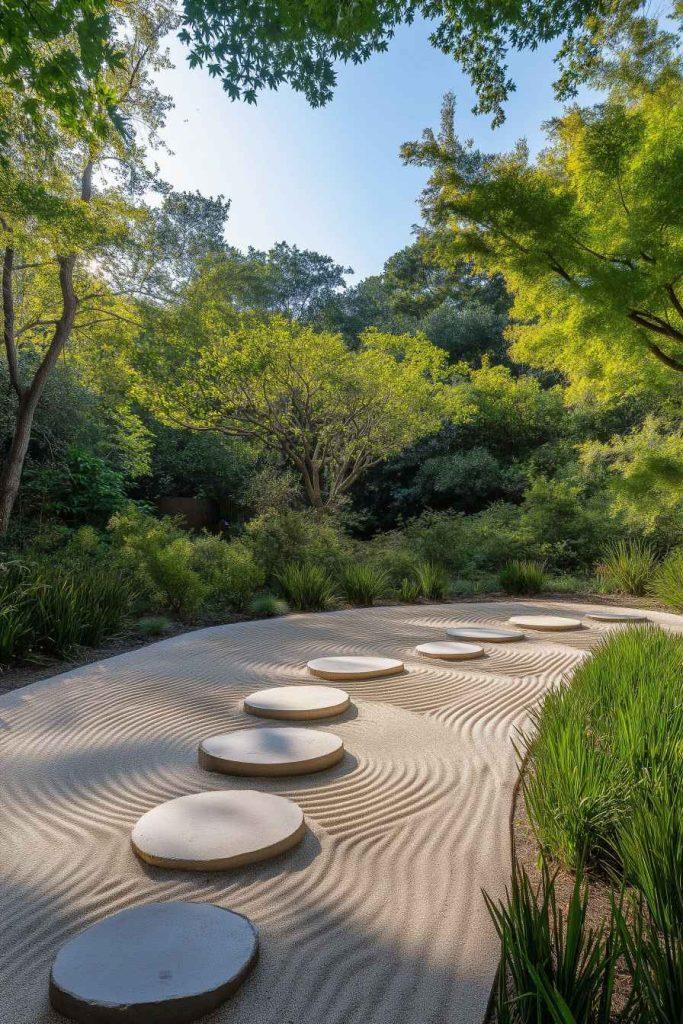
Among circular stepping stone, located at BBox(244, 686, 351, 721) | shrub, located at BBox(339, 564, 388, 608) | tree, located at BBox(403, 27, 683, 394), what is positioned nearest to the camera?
circular stepping stone, located at BBox(244, 686, 351, 721)

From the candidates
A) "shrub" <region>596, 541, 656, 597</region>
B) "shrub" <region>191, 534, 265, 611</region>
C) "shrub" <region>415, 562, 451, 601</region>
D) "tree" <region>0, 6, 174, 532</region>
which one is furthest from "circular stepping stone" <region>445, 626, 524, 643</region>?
"tree" <region>0, 6, 174, 532</region>

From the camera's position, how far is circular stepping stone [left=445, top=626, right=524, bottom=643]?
498cm

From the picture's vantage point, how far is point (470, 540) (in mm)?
9805

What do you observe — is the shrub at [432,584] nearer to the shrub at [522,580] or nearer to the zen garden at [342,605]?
the zen garden at [342,605]

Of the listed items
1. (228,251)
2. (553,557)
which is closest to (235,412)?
(553,557)

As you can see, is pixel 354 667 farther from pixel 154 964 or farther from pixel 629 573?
pixel 629 573

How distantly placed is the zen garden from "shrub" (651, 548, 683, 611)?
74mm

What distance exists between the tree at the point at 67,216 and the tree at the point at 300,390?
1.39m

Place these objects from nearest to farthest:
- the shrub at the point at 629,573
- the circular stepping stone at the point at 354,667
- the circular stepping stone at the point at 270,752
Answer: the circular stepping stone at the point at 270,752, the circular stepping stone at the point at 354,667, the shrub at the point at 629,573

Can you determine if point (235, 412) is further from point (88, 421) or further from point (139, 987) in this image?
point (139, 987)

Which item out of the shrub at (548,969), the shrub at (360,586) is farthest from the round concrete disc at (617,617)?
the shrub at (548,969)

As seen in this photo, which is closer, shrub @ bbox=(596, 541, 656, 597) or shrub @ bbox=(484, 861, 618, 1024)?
shrub @ bbox=(484, 861, 618, 1024)

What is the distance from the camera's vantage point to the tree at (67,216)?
20.2 ft

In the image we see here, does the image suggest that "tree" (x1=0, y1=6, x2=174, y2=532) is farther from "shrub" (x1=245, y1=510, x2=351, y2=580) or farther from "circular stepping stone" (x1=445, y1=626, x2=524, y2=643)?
"circular stepping stone" (x1=445, y1=626, x2=524, y2=643)
